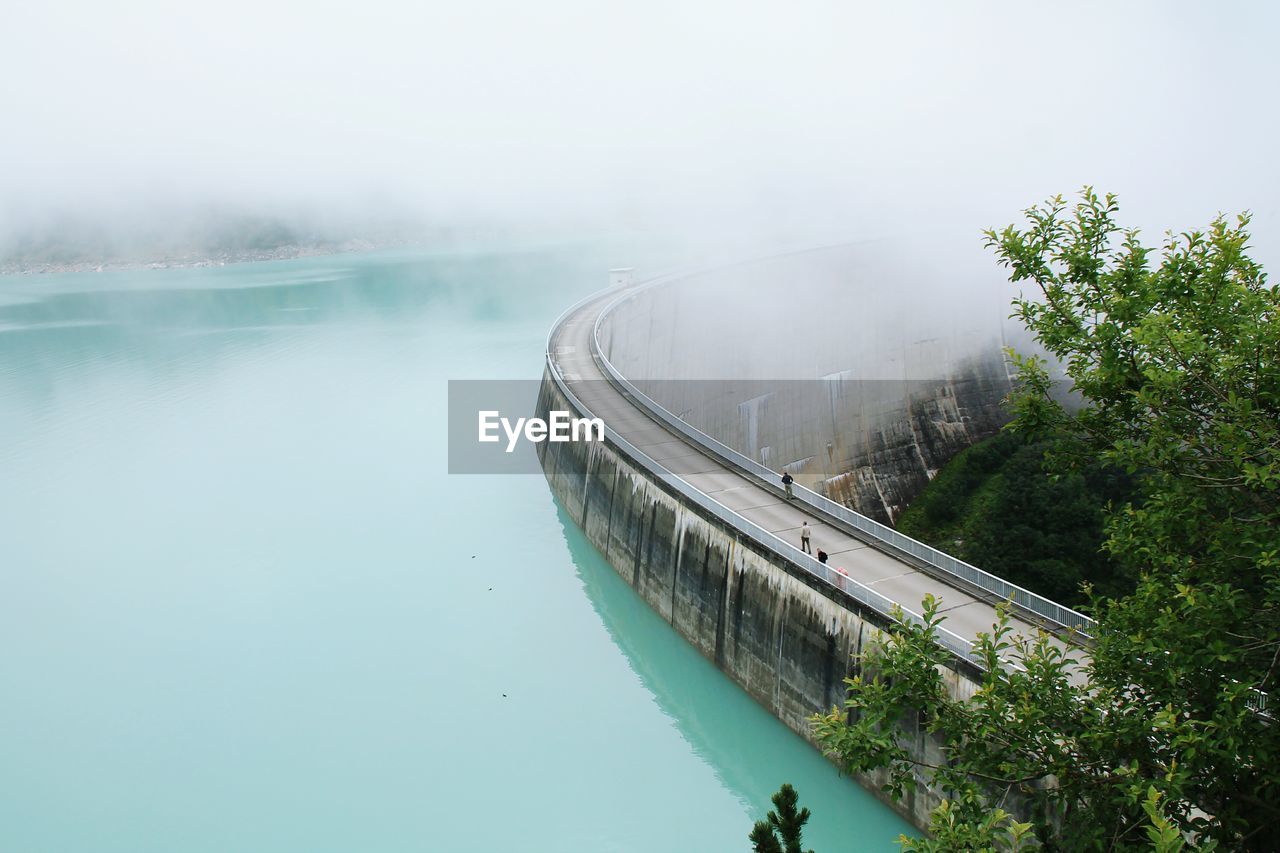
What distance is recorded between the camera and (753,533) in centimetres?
1981

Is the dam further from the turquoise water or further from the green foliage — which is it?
the green foliage

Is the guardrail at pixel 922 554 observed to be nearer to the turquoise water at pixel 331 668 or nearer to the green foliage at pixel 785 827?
the green foliage at pixel 785 827

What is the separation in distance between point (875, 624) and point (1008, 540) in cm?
1339

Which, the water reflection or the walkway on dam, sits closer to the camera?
the water reflection

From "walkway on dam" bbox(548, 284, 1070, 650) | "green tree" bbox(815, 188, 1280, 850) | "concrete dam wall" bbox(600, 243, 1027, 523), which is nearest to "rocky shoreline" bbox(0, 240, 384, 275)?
"concrete dam wall" bbox(600, 243, 1027, 523)

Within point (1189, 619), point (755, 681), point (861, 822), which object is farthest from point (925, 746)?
point (1189, 619)

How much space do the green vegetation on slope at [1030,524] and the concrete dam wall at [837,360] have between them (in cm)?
229

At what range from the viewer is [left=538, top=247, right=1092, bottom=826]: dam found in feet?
55.7

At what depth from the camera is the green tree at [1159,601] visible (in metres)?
8.02

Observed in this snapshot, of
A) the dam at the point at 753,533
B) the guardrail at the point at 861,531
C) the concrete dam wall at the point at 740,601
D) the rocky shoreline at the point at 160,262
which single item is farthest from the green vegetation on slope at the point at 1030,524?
the rocky shoreline at the point at 160,262

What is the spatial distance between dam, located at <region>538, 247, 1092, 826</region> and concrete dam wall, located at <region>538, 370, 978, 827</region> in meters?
0.04

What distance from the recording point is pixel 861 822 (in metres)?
16.1

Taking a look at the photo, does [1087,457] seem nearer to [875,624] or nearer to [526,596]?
[875,624]

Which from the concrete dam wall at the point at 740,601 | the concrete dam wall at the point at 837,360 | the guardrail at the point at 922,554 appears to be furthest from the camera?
the concrete dam wall at the point at 837,360
